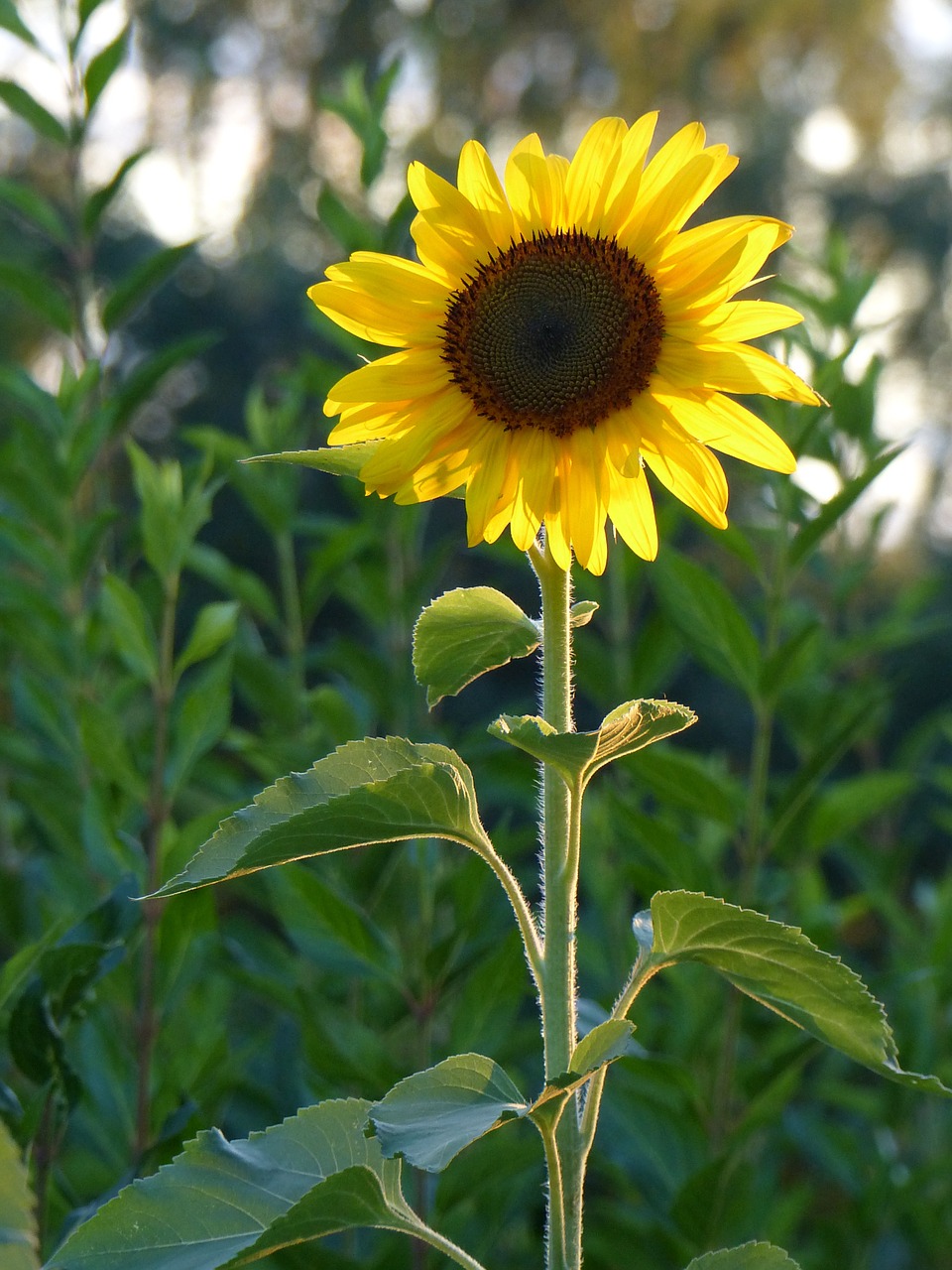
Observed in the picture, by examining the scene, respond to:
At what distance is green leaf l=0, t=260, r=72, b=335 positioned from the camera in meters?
2.24

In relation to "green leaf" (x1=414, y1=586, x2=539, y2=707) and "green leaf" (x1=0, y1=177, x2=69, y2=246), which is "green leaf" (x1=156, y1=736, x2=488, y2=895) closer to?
"green leaf" (x1=414, y1=586, x2=539, y2=707)

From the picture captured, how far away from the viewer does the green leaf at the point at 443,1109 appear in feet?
2.98

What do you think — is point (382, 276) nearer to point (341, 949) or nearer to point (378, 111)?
point (341, 949)

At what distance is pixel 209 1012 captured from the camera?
231 cm

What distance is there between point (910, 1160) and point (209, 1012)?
1587 mm

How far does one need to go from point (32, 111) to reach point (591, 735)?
1905 mm

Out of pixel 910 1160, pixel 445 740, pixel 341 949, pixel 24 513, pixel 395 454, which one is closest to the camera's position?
pixel 395 454

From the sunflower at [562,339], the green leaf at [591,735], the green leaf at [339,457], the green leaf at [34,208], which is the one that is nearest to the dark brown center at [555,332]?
the sunflower at [562,339]

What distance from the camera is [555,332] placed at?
47.8 inches

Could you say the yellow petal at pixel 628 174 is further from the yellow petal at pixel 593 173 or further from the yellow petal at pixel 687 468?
the yellow petal at pixel 687 468

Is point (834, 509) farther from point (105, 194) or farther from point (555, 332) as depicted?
point (105, 194)

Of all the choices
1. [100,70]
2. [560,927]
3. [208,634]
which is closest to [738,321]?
[560,927]

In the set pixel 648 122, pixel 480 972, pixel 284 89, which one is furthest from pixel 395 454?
pixel 284 89

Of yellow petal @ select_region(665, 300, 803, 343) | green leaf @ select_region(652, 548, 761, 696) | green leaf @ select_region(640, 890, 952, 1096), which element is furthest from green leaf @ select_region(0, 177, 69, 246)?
green leaf @ select_region(640, 890, 952, 1096)
